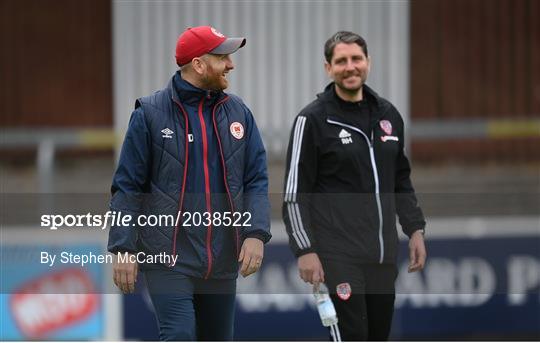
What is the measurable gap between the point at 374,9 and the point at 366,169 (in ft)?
9.42

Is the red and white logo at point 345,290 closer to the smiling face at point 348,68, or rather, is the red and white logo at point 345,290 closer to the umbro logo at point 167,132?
the smiling face at point 348,68

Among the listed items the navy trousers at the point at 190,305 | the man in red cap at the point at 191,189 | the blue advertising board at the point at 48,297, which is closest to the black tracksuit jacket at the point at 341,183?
the man in red cap at the point at 191,189

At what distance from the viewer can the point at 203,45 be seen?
12.0 feet

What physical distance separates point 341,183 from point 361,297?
1.42ft

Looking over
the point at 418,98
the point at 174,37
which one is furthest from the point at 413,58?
the point at 174,37

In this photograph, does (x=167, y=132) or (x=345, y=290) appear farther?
(x=345, y=290)

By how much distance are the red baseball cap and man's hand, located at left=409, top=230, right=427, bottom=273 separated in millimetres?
1089

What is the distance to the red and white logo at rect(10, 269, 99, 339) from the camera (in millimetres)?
5445

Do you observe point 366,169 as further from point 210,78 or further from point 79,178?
point 79,178

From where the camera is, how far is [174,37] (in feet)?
→ 21.4

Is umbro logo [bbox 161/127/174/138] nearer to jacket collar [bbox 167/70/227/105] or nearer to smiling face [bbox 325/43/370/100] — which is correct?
jacket collar [bbox 167/70/227/105]

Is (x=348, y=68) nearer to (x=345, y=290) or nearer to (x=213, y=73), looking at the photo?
(x=213, y=73)

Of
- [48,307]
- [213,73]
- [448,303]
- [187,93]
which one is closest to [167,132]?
[187,93]

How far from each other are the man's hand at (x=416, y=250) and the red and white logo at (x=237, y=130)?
0.91 metres
